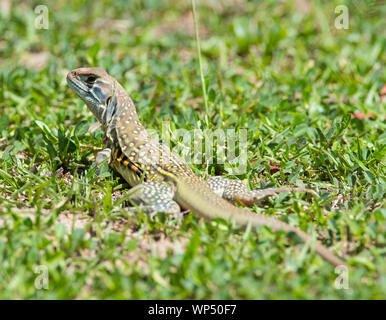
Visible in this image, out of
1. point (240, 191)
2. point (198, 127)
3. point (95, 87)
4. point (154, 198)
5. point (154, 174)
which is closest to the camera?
point (154, 198)

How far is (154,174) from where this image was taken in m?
4.29

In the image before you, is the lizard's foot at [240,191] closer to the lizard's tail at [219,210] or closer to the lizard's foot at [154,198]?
the lizard's tail at [219,210]

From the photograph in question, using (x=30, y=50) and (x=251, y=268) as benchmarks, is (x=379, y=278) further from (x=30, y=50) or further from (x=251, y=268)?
(x=30, y=50)

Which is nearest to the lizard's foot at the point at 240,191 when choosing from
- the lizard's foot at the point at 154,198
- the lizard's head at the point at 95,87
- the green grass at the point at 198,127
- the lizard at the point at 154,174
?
the lizard at the point at 154,174

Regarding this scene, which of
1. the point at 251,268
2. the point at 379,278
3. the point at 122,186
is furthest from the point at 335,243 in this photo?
the point at 122,186

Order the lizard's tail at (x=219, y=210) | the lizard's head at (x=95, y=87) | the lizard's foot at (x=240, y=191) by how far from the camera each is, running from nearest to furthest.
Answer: the lizard's tail at (x=219, y=210)
the lizard's foot at (x=240, y=191)
the lizard's head at (x=95, y=87)

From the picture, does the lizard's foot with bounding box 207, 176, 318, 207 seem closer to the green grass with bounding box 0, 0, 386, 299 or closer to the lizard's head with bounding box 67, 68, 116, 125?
the green grass with bounding box 0, 0, 386, 299

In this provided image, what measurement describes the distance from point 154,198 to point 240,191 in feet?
2.55

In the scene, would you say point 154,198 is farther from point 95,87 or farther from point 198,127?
point 95,87

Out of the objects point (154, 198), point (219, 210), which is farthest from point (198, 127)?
point (219, 210)

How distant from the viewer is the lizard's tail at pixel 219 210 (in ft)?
11.1

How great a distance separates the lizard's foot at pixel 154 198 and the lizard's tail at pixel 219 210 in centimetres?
9

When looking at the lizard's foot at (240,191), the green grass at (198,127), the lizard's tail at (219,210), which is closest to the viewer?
the green grass at (198,127)

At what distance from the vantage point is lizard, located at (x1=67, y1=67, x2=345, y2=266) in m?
3.68
